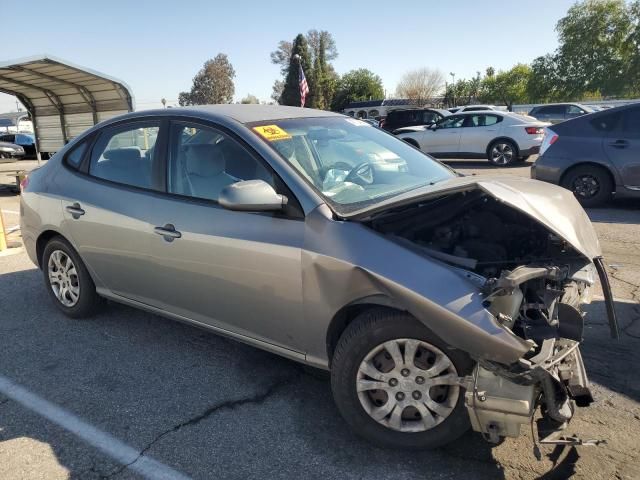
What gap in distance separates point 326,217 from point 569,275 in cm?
127

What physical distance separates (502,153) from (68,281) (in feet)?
41.2

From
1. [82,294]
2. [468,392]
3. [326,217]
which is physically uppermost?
[326,217]

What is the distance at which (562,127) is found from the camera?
859 cm

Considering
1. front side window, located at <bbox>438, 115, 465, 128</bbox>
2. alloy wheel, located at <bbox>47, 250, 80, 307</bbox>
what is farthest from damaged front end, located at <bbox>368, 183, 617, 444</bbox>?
front side window, located at <bbox>438, 115, 465, 128</bbox>

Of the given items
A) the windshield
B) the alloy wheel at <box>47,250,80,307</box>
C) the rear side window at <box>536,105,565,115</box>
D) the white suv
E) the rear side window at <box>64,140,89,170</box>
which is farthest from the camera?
the rear side window at <box>536,105,565,115</box>

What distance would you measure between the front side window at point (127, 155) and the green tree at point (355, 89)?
66771 millimetres

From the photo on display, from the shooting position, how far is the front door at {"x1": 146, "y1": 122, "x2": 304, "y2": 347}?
115 inches

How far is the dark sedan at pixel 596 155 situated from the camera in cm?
791

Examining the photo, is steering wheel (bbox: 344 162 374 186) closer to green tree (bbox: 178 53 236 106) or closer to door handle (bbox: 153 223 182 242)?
door handle (bbox: 153 223 182 242)

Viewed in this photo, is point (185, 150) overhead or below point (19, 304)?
overhead

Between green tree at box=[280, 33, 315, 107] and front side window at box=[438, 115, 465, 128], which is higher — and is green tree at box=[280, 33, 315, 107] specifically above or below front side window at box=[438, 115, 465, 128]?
above

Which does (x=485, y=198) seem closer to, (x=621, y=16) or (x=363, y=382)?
(x=363, y=382)

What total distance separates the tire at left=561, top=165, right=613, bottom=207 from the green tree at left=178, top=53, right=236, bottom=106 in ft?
217

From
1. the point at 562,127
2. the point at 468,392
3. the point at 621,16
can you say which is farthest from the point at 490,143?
the point at 621,16
